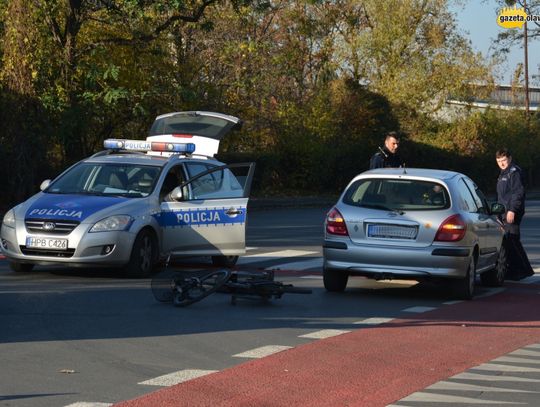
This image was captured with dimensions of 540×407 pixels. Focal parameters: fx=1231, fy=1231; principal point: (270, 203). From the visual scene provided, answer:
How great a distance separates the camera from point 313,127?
2008 inches

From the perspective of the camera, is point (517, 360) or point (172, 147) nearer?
point (517, 360)

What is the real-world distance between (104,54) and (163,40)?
2710mm

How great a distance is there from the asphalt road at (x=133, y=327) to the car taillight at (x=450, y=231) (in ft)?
2.49

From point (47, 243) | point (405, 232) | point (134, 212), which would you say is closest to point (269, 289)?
point (405, 232)

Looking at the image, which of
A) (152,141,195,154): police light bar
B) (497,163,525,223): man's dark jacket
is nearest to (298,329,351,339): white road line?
(152,141,195,154): police light bar

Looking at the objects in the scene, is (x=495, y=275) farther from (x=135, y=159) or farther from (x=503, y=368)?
(x=503, y=368)

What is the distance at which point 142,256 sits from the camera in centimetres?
1552

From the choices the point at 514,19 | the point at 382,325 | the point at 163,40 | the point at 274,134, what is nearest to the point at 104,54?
the point at 163,40

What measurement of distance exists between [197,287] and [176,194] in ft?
11.5

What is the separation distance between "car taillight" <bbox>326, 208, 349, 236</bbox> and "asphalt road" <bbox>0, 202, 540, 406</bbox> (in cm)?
76

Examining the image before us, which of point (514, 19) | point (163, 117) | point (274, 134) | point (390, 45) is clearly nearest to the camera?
point (163, 117)

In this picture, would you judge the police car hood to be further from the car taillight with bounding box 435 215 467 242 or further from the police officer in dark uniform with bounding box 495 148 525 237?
the police officer in dark uniform with bounding box 495 148 525 237

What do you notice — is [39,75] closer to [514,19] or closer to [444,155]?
[444,155]

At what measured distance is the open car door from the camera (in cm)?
1620
